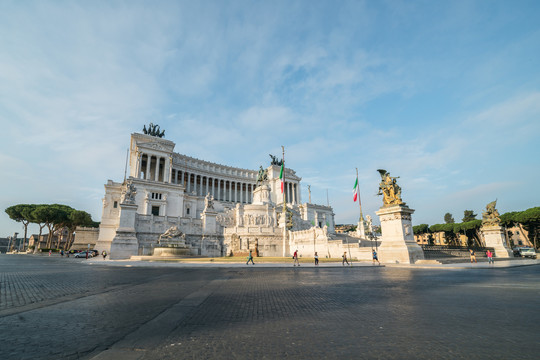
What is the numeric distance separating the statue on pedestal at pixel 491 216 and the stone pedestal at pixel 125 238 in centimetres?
4150

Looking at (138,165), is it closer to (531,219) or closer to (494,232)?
(494,232)

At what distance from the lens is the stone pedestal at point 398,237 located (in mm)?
20703

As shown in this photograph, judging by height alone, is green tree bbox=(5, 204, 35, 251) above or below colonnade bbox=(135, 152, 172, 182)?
below

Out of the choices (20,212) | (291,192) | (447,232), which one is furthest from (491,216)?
(20,212)

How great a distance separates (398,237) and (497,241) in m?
18.7

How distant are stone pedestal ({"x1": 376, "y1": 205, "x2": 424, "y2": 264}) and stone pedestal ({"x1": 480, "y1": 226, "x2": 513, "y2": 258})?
16.4 meters

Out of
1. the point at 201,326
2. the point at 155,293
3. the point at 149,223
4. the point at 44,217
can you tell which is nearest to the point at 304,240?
the point at 149,223

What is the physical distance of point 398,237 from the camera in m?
21.2

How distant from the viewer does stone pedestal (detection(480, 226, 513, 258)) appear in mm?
30484

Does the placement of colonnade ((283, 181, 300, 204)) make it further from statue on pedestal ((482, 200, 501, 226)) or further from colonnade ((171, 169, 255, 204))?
statue on pedestal ((482, 200, 501, 226))

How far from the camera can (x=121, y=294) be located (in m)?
8.27

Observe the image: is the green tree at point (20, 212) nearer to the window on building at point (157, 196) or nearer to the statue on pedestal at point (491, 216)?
the window on building at point (157, 196)

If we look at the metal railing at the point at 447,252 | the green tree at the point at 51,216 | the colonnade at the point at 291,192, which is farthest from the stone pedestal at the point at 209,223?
the colonnade at the point at 291,192

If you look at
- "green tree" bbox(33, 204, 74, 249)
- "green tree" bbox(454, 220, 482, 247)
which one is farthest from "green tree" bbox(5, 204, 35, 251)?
"green tree" bbox(454, 220, 482, 247)
